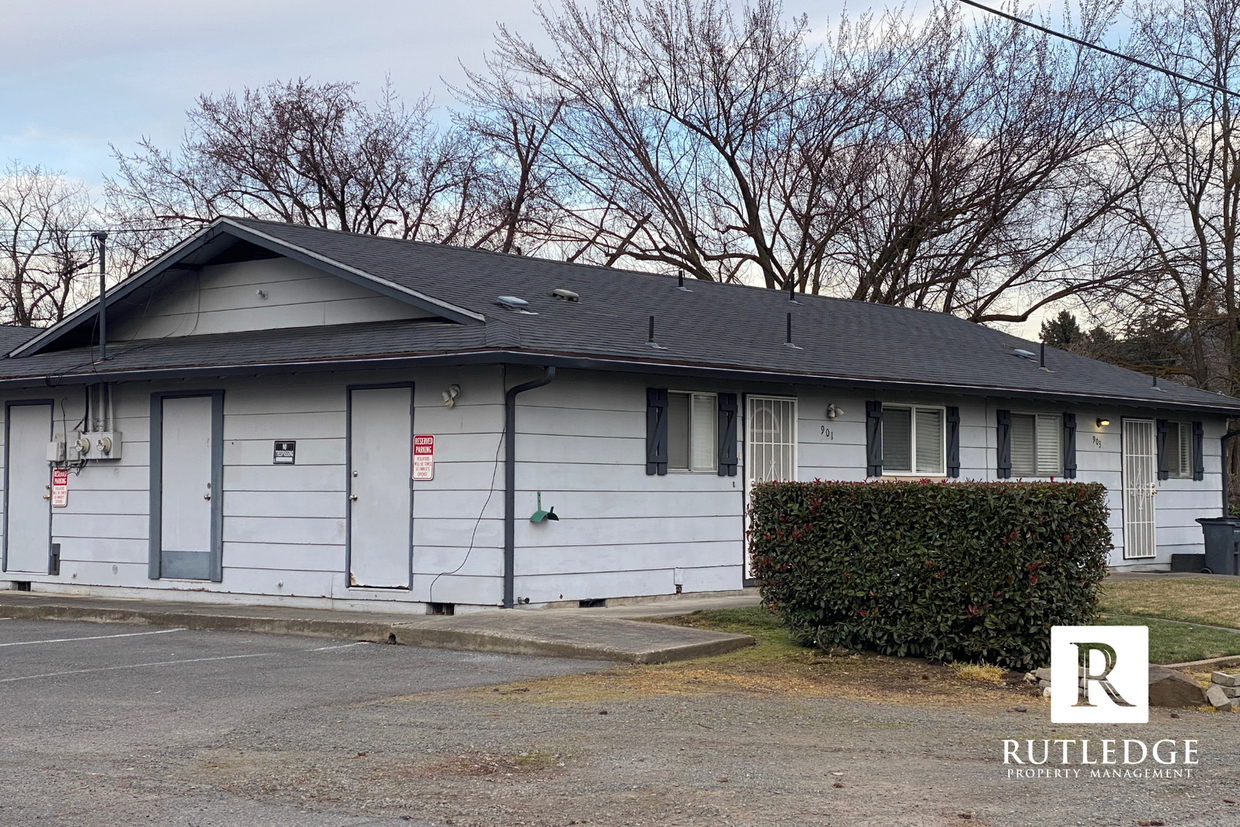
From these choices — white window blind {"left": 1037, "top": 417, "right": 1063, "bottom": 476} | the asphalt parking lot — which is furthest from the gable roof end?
white window blind {"left": 1037, "top": 417, "right": 1063, "bottom": 476}

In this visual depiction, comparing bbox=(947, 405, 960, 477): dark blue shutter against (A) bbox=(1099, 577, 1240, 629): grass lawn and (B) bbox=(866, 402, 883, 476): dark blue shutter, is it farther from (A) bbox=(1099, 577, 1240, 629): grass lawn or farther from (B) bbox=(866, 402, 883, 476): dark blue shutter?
(A) bbox=(1099, 577, 1240, 629): grass lawn

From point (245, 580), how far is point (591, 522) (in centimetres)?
429

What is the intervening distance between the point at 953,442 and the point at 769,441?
11.7ft

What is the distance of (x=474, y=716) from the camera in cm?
830

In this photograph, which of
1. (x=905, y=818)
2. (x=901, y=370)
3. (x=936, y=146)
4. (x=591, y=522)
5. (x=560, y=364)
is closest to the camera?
(x=905, y=818)

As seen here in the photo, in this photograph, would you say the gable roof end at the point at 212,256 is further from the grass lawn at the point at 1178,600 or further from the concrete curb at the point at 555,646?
the grass lawn at the point at 1178,600

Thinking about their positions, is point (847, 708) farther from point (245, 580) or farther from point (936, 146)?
point (936, 146)

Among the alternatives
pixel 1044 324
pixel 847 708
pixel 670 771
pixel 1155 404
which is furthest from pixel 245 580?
pixel 1044 324

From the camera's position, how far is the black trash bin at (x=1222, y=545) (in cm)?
2169

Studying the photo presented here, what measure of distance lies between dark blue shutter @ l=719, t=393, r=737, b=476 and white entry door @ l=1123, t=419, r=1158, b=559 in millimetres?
8668

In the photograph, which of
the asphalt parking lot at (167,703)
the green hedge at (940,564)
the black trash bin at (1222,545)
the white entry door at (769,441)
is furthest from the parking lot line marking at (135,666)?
the black trash bin at (1222,545)

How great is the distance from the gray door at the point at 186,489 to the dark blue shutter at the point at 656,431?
17.1 ft

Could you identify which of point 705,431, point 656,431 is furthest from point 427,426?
point 705,431

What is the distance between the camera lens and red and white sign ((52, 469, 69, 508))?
17.2m
